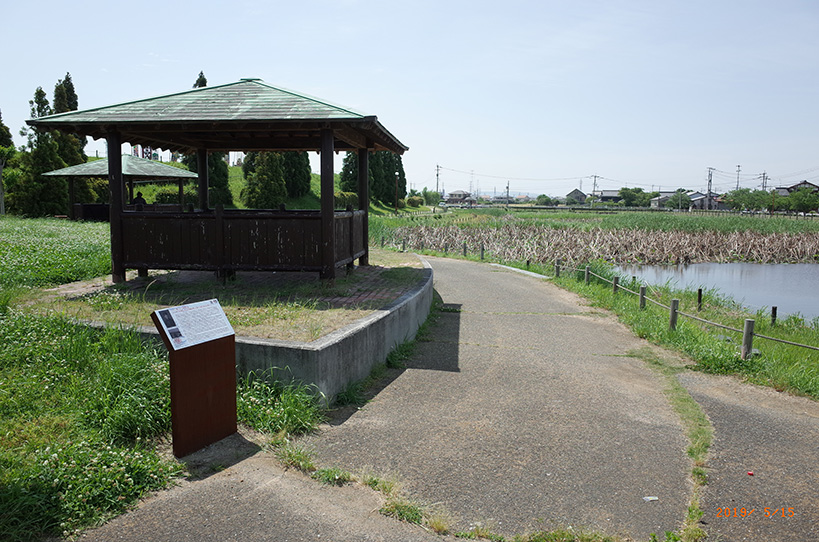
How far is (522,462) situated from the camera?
4645mm

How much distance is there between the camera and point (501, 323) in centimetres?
1039

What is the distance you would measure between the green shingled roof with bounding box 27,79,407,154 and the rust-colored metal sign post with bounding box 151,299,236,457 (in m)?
4.56

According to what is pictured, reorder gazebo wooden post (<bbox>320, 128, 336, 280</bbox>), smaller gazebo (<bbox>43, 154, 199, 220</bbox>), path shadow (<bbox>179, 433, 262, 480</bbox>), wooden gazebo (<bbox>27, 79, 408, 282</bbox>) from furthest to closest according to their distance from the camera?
smaller gazebo (<bbox>43, 154, 199, 220</bbox>) < gazebo wooden post (<bbox>320, 128, 336, 280</bbox>) < wooden gazebo (<bbox>27, 79, 408, 282</bbox>) < path shadow (<bbox>179, 433, 262, 480</bbox>)

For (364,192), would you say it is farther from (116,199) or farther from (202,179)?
(116,199)

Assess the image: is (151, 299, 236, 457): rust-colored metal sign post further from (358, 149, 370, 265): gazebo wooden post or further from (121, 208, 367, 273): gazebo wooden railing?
(358, 149, 370, 265): gazebo wooden post

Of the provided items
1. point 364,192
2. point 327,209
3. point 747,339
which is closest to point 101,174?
point 364,192

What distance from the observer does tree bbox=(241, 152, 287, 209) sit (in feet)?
126

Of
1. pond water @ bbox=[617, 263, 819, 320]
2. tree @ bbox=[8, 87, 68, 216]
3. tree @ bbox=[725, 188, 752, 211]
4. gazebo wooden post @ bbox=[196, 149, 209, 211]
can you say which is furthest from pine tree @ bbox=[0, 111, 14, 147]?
tree @ bbox=[725, 188, 752, 211]

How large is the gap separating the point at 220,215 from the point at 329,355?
484 cm

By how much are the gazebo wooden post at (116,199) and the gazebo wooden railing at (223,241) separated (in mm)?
79

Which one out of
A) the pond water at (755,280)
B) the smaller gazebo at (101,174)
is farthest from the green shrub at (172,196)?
the pond water at (755,280)

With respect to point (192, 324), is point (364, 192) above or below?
above

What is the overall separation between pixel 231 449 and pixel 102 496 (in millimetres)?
1047

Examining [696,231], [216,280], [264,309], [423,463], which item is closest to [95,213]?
[216,280]
